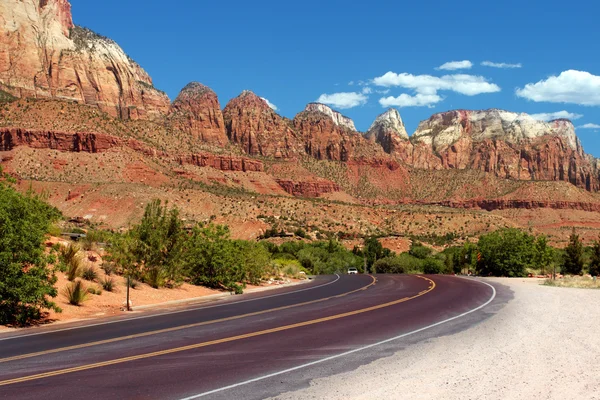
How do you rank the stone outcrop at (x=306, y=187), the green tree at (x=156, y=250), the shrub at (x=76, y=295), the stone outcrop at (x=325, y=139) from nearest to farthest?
the shrub at (x=76, y=295) < the green tree at (x=156, y=250) < the stone outcrop at (x=306, y=187) < the stone outcrop at (x=325, y=139)

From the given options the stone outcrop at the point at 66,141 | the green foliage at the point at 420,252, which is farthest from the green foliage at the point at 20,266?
the stone outcrop at the point at 66,141

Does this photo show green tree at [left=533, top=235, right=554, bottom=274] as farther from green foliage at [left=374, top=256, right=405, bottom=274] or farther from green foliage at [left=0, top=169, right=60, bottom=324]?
green foliage at [left=0, top=169, right=60, bottom=324]

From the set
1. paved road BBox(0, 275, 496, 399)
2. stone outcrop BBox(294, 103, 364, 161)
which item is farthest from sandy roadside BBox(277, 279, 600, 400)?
stone outcrop BBox(294, 103, 364, 161)

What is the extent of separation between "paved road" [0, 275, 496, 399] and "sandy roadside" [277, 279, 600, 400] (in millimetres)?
631

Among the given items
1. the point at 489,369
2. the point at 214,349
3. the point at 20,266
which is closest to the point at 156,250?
the point at 20,266

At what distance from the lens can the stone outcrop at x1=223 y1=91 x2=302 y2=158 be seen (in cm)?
16762

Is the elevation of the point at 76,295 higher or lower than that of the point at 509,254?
higher

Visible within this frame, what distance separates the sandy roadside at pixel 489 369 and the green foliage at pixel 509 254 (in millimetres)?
30901

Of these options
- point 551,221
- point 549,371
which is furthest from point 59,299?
point 551,221

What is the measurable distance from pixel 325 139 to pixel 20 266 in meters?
170

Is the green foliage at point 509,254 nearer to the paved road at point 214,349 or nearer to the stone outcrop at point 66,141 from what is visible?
the paved road at point 214,349

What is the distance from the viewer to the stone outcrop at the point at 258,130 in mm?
167625

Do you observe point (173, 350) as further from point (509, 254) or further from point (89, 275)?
point (509, 254)

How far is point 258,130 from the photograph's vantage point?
172500 millimetres
